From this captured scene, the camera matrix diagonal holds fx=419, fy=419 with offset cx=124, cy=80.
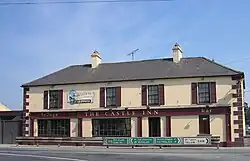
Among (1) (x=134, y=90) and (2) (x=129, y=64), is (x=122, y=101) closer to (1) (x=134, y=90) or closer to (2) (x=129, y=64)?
(1) (x=134, y=90)

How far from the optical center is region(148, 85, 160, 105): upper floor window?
37188 mm

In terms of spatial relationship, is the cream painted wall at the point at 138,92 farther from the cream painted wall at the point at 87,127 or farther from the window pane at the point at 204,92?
the cream painted wall at the point at 87,127

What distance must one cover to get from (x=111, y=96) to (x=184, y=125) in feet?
24.0

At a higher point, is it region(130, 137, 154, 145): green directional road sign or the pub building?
the pub building

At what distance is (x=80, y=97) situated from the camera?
39.7m

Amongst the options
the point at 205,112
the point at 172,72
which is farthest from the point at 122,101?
the point at 205,112

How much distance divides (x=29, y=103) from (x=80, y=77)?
5.69 meters

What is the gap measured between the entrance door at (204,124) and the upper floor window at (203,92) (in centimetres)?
128

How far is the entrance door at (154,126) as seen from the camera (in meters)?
36.8

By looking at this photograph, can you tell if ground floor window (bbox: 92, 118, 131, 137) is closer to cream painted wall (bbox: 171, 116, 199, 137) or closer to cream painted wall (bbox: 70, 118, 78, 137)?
cream painted wall (bbox: 70, 118, 78, 137)

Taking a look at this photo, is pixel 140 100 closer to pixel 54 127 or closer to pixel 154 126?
pixel 154 126

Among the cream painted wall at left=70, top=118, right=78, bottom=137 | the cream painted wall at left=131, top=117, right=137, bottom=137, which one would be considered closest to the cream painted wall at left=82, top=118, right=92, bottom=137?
the cream painted wall at left=70, top=118, right=78, bottom=137

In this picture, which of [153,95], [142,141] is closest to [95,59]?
[153,95]

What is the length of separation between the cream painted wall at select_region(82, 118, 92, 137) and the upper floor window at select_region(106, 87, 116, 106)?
2411mm
